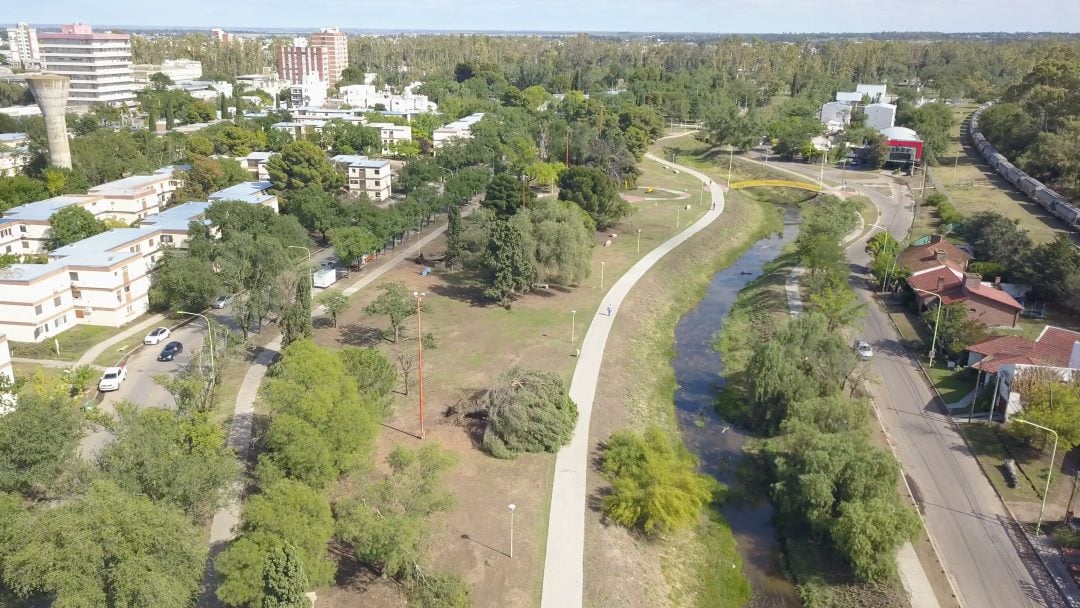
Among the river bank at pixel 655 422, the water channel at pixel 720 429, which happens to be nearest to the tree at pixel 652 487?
the river bank at pixel 655 422

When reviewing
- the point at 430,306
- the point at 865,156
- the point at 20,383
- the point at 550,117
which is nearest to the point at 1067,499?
the point at 430,306

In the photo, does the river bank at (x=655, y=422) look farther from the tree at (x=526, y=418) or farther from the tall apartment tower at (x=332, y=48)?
the tall apartment tower at (x=332, y=48)

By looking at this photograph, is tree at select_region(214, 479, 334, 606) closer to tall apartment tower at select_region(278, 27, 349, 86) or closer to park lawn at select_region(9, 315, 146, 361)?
park lawn at select_region(9, 315, 146, 361)

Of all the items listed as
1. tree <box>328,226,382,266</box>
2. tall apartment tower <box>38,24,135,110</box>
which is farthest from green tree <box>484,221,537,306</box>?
tall apartment tower <box>38,24,135,110</box>

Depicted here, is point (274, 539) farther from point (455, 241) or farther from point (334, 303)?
point (455, 241)

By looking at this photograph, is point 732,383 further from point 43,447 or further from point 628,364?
point 43,447

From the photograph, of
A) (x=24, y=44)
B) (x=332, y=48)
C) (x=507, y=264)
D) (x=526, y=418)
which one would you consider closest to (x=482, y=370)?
(x=526, y=418)
